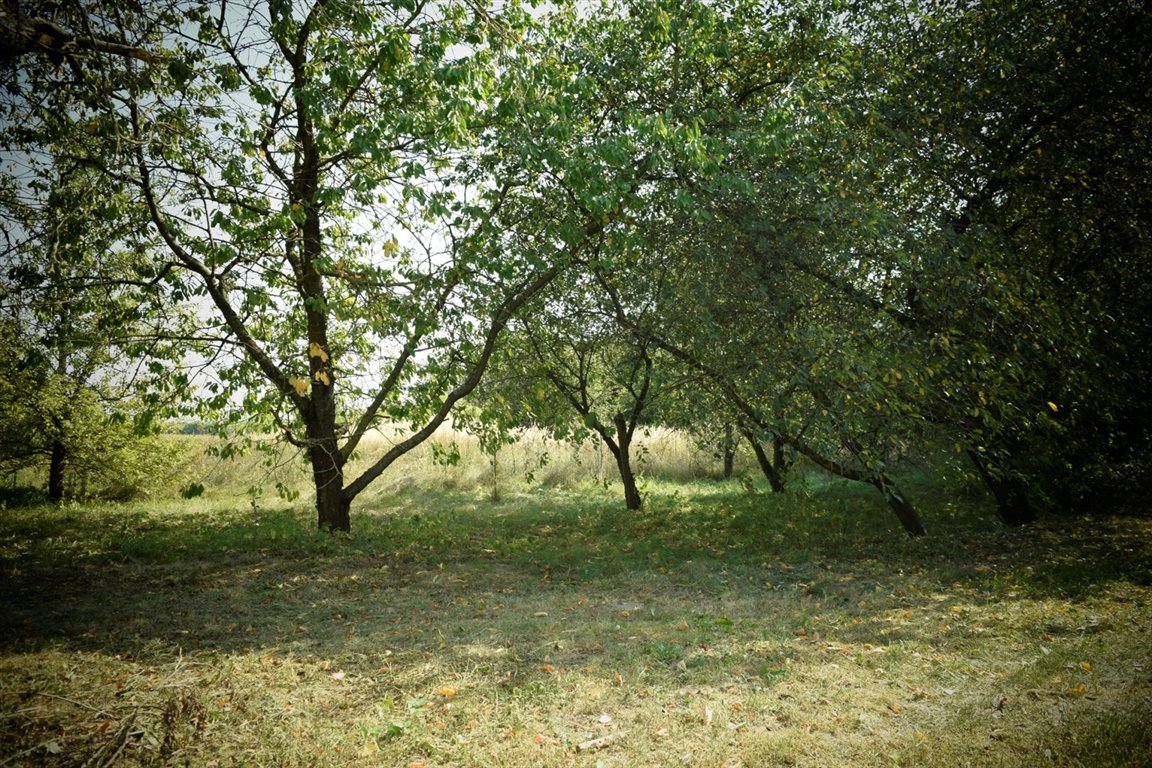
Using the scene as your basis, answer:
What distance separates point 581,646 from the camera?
517 cm

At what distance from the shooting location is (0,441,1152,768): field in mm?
3396

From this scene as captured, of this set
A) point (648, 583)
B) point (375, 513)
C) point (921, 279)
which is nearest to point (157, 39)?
point (648, 583)

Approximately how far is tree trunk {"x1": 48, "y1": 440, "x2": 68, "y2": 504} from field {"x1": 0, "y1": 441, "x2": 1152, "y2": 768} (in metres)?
3.45

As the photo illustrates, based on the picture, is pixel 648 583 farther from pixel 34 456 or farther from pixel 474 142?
pixel 34 456

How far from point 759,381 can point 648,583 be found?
290 centimetres

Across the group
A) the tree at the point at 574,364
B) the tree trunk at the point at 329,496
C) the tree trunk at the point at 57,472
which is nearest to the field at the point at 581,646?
the tree trunk at the point at 329,496

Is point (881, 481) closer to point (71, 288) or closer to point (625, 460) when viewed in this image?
point (625, 460)

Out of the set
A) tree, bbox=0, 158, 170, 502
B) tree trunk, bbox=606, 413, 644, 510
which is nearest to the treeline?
tree, bbox=0, 158, 170, 502

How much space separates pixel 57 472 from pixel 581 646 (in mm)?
15024

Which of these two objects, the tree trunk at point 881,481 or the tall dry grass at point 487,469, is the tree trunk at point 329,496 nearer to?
the tall dry grass at point 487,469

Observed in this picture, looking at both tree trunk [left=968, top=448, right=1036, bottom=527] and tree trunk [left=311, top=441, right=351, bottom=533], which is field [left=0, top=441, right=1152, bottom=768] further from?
tree trunk [left=311, top=441, right=351, bottom=533]

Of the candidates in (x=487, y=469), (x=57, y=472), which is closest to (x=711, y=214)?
(x=487, y=469)

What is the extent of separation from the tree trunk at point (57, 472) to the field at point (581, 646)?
11.3ft

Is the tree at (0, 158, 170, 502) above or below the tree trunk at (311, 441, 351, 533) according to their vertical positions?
above
